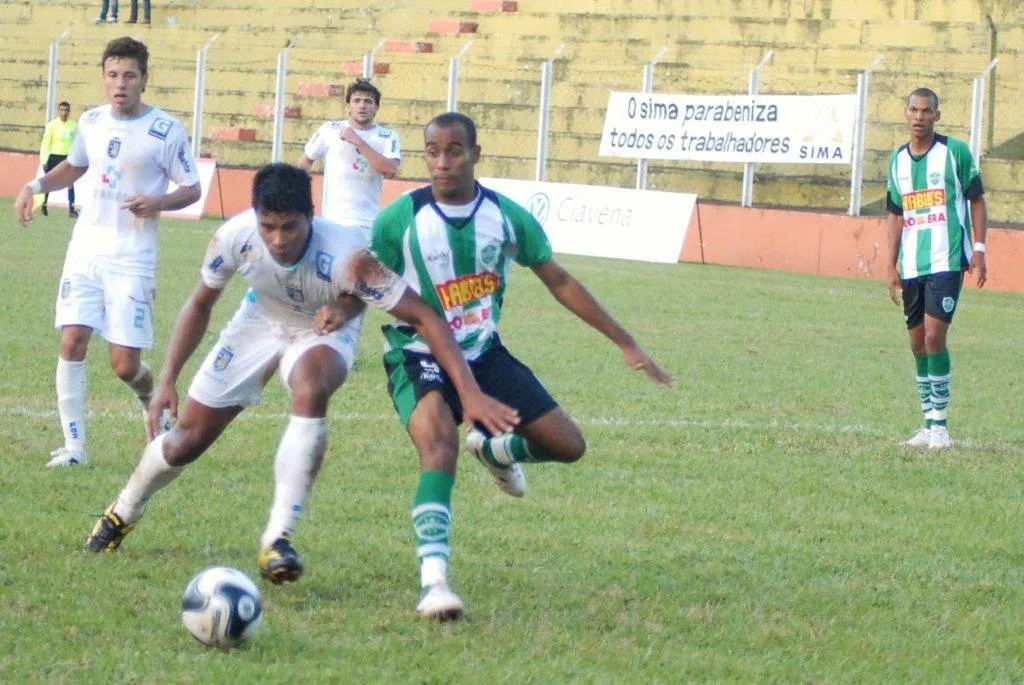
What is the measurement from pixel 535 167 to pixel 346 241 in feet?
69.9

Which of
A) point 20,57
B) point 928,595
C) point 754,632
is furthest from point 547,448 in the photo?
point 20,57

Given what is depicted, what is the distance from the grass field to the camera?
511 cm

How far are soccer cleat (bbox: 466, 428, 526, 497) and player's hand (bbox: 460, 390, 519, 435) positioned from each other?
96 centimetres

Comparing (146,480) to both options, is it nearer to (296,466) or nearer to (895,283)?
(296,466)

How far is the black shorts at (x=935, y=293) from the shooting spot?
31.8 feet

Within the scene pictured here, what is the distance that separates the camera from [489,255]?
236 inches

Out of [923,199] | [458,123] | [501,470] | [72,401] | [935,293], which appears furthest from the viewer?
[923,199]

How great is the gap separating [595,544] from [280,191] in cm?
212

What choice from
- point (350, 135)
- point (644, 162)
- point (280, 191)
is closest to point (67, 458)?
point (280, 191)

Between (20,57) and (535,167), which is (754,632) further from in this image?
(20,57)

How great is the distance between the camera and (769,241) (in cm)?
2233

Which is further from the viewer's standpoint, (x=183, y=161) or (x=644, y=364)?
(x=183, y=161)

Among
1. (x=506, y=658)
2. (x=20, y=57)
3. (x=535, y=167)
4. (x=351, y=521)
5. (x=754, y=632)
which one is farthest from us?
(x=20, y=57)

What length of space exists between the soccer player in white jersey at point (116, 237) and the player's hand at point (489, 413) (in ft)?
10.2
